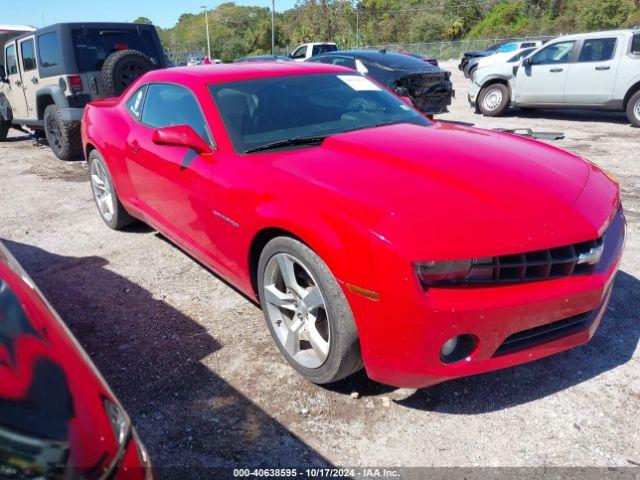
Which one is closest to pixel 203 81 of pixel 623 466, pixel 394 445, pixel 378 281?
pixel 378 281

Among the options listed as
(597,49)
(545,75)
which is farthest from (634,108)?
(545,75)

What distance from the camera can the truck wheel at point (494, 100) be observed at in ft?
35.9

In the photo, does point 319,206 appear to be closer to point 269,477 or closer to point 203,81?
point 269,477

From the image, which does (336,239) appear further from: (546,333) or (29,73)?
(29,73)

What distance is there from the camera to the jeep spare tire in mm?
6816

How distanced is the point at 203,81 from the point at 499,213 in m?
2.11

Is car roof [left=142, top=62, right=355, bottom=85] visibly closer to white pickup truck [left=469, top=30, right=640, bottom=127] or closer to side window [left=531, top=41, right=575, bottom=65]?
white pickup truck [left=469, top=30, right=640, bottom=127]

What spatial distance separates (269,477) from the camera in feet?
6.67

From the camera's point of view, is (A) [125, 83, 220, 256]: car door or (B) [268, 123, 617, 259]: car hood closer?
(B) [268, 123, 617, 259]: car hood

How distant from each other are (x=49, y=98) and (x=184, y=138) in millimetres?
6278

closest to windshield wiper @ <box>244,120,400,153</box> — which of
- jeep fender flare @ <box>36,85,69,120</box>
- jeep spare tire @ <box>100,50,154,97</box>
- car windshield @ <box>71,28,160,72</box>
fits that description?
jeep spare tire @ <box>100,50,154,97</box>

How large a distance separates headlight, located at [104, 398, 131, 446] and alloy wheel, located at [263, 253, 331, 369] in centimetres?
110

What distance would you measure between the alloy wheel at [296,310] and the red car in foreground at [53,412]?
3.72 ft

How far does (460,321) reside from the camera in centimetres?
197
